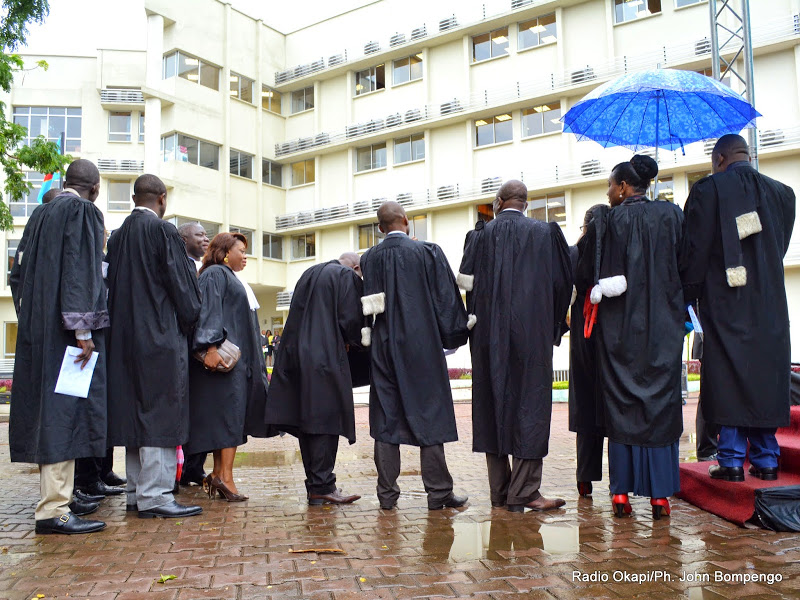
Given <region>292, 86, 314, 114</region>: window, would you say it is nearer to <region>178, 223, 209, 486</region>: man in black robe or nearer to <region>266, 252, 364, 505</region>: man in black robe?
<region>178, 223, 209, 486</region>: man in black robe

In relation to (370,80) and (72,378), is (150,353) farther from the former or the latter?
(370,80)

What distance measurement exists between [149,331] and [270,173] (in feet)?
117

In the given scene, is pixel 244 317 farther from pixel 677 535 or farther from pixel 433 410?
pixel 677 535

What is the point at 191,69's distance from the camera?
3584cm

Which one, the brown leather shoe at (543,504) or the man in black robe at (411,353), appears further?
the man in black robe at (411,353)

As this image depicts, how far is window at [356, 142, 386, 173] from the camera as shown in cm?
3641

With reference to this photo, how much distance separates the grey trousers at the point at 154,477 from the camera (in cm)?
517

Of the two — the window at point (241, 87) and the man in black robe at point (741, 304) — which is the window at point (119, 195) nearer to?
the window at point (241, 87)

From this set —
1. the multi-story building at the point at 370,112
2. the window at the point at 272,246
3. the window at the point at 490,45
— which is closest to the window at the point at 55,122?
the multi-story building at the point at 370,112

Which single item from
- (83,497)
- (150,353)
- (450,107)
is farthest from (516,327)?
(450,107)

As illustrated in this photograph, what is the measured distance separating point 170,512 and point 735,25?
27962 millimetres

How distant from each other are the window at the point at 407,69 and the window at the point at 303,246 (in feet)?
31.1

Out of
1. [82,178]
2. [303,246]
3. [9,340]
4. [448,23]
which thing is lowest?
[82,178]

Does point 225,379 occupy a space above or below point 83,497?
above
